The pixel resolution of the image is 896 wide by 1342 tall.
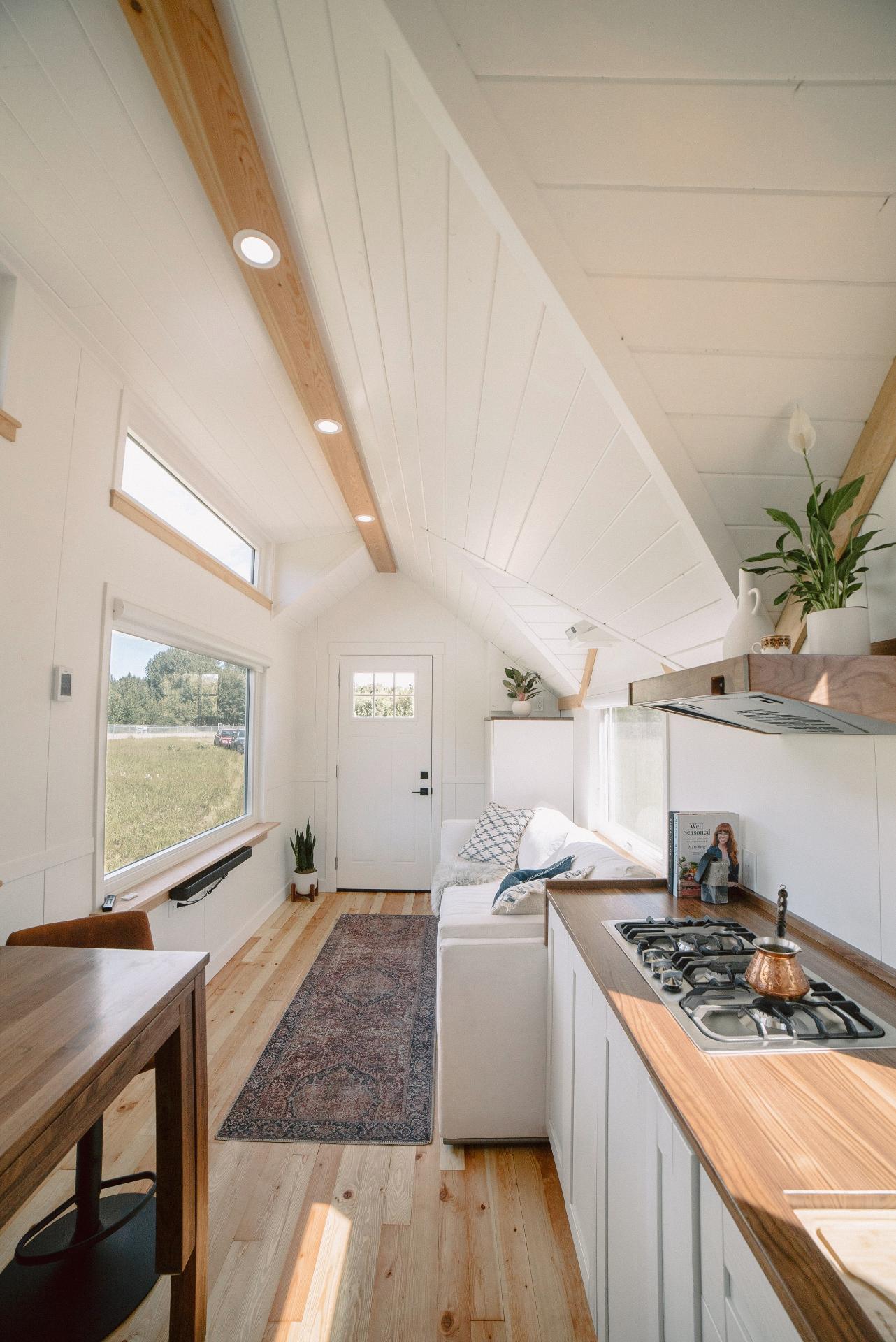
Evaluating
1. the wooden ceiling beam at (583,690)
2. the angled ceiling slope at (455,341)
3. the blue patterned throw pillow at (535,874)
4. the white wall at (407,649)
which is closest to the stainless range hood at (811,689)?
the angled ceiling slope at (455,341)

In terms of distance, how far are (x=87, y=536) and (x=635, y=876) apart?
2302mm

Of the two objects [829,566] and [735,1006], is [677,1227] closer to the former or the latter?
[735,1006]

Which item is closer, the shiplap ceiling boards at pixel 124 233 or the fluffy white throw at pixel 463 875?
the shiplap ceiling boards at pixel 124 233

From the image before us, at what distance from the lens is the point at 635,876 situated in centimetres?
222

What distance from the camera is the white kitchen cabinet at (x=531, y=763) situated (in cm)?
448

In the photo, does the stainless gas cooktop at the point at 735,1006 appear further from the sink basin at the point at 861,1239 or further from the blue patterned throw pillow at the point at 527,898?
the blue patterned throw pillow at the point at 527,898

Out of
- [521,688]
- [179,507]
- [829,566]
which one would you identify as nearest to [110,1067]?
[829,566]

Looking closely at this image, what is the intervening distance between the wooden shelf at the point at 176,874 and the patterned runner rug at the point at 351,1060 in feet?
2.58

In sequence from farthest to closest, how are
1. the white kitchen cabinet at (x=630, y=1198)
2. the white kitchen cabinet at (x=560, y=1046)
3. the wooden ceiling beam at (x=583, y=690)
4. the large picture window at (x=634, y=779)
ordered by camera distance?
the wooden ceiling beam at (x=583, y=690)
the large picture window at (x=634, y=779)
the white kitchen cabinet at (x=560, y=1046)
the white kitchen cabinet at (x=630, y=1198)

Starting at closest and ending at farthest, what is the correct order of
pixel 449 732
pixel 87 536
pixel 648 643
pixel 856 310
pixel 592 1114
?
pixel 856 310, pixel 592 1114, pixel 87 536, pixel 648 643, pixel 449 732

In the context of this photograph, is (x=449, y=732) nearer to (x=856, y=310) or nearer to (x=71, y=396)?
Answer: (x=71, y=396)

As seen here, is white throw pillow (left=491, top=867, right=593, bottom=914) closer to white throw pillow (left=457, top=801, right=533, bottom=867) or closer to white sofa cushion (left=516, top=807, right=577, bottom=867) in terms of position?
white sofa cushion (left=516, top=807, right=577, bottom=867)

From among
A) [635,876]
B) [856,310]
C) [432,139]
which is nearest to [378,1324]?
Result: [635,876]

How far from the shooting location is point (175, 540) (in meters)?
2.78
